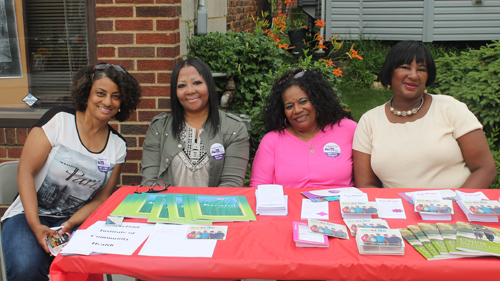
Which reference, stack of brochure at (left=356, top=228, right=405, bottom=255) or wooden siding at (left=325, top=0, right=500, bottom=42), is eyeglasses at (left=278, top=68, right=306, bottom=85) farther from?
wooden siding at (left=325, top=0, right=500, bottom=42)

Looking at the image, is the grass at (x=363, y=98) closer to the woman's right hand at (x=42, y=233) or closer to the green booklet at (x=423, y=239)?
the green booklet at (x=423, y=239)

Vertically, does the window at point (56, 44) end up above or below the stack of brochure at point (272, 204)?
above

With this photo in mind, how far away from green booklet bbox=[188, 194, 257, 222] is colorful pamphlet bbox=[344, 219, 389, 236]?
0.45m

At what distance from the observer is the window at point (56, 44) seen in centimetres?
349

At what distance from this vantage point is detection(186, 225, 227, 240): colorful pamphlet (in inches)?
70.9

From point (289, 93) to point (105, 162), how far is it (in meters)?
1.29

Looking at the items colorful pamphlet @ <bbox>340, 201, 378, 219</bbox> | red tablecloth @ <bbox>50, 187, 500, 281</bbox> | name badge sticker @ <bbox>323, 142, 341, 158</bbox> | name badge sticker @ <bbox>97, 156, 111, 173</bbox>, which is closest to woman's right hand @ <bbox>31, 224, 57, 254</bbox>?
name badge sticker @ <bbox>97, 156, 111, 173</bbox>

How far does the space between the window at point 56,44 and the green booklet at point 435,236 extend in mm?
2846

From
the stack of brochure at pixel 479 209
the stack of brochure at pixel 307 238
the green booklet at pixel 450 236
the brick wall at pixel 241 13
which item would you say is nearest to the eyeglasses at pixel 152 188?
the stack of brochure at pixel 307 238

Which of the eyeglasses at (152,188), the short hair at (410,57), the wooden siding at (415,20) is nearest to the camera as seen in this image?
the eyeglasses at (152,188)

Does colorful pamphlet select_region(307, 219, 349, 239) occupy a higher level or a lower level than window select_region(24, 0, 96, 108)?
lower

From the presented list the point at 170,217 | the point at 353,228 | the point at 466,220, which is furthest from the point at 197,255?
the point at 466,220

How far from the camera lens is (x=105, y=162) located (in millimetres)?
2576

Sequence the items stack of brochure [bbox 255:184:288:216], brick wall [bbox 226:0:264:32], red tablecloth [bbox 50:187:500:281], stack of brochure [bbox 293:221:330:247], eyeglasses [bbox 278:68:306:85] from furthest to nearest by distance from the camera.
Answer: brick wall [bbox 226:0:264:32] < eyeglasses [bbox 278:68:306:85] < stack of brochure [bbox 255:184:288:216] < stack of brochure [bbox 293:221:330:247] < red tablecloth [bbox 50:187:500:281]
